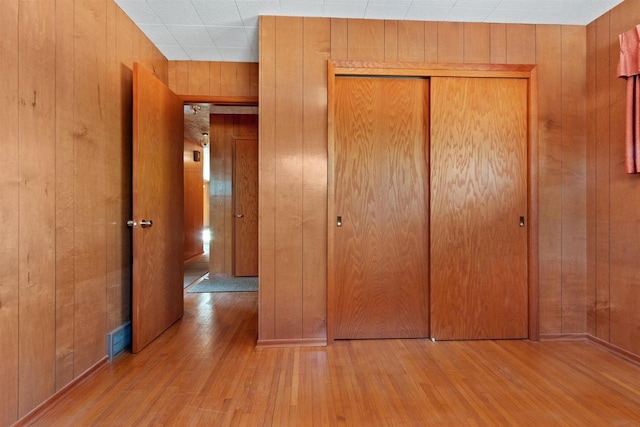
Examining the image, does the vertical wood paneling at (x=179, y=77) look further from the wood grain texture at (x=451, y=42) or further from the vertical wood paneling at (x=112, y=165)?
the wood grain texture at (x=451, y=42)

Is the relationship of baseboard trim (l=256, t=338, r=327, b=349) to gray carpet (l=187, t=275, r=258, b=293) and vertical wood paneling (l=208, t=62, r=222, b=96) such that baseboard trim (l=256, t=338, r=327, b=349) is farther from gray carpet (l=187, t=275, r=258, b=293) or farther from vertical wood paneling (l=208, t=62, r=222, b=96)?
vertical wood paneling (l=208, t=62, r=222, b=96)

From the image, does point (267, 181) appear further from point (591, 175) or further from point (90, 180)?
point (591, 175)

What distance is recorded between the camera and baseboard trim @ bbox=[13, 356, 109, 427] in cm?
143

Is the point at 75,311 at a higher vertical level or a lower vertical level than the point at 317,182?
lower

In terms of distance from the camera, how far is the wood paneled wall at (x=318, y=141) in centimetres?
227

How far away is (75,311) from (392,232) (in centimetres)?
201

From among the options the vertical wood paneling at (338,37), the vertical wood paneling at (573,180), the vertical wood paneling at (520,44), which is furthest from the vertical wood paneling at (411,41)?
the vertical wood paneling at (573,180)

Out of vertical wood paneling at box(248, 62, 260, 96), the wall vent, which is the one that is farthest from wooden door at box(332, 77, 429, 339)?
the wall vent

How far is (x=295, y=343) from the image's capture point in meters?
2.26

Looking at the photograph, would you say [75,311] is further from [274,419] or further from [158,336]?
[274,419]

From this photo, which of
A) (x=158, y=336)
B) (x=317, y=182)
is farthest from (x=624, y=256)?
(x=158, y=336)

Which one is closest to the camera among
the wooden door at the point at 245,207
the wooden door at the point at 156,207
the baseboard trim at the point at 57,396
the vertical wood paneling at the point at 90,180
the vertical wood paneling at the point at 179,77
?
the baseboard trim at the point at 57,396

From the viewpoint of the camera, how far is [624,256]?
2.08 metres

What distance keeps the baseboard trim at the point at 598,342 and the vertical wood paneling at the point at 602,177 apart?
0.04 m
